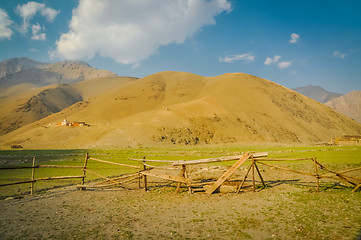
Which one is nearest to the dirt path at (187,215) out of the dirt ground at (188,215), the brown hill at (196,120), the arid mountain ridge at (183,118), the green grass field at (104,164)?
the dirt ground at (188,215)

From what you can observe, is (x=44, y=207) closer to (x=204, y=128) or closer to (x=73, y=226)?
(x=73, y=226)

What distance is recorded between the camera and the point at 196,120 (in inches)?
3465

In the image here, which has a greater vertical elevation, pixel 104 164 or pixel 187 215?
pixel 187 215

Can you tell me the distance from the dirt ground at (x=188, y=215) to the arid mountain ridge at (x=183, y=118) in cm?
5404

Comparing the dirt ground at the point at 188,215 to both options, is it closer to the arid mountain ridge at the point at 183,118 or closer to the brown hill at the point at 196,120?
the arid mountain ridge at the point at 183,118

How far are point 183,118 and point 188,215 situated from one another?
78736 millimetres

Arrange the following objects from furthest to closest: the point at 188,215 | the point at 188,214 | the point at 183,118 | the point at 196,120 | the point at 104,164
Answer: the point at 196,120
the point at 183,118
the point at 104,164
the point at 188,214
the point at 188,215

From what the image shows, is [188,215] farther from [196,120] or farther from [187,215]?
[196,120]

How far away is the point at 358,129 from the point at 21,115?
22303cm

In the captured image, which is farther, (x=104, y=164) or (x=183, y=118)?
(x=183, y=118)

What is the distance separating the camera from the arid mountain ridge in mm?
75812

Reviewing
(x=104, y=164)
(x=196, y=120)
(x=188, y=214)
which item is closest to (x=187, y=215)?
(x=188, y=214)

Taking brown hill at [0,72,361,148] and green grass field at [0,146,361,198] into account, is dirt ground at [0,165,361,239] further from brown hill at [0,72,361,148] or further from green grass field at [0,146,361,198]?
brown hill at [0,72,361,148]

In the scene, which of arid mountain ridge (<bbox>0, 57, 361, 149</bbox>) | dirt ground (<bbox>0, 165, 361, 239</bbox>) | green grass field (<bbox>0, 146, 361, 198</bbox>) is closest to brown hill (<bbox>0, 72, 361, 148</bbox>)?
arid mountain ridge (<bbox>0, 57, 361, 149</bbox>)
